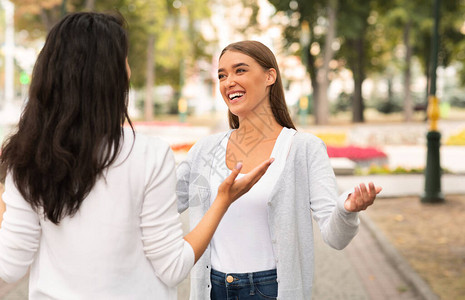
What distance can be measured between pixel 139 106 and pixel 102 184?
5153 cm

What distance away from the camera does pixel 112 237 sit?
6.14 feet

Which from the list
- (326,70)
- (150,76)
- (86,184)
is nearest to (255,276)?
(86,184)

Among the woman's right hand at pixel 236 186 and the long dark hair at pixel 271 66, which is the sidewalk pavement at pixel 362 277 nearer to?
the long dark hair at pixel 271 66

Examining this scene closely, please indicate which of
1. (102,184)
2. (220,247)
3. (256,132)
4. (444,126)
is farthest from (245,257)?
(444,126)

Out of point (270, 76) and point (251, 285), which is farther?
point (270, 76)

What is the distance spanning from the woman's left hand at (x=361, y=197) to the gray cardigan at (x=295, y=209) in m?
0.17

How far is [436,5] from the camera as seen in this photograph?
439 inches

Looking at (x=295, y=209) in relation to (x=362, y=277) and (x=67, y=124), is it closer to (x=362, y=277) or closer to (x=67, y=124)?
(x=67, y=124)

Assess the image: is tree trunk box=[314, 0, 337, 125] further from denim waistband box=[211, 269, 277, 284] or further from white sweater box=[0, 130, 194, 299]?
white sweater box=[0, 130, 194, 299]

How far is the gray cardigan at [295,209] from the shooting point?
251 centimetres

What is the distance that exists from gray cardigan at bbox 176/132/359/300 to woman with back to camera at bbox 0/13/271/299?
26.9 inches

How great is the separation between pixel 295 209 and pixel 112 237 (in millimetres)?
953

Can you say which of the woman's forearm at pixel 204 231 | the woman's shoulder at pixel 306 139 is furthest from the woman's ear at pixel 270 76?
the woman's forearm at pixel 204 231

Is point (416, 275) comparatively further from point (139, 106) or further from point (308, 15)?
point (139, 106)
